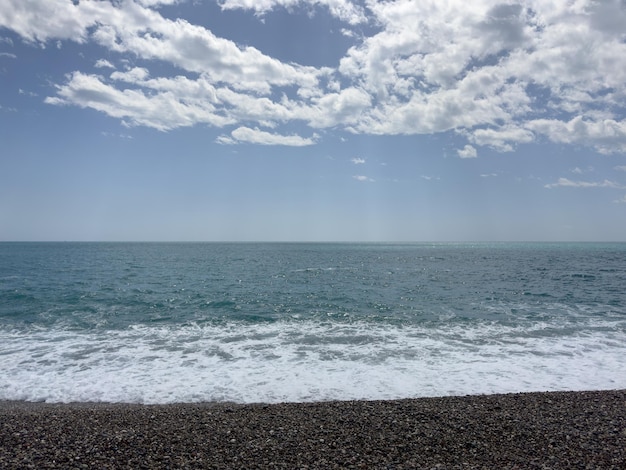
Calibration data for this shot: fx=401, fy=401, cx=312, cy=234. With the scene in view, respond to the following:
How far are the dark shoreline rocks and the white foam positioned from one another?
107 cm

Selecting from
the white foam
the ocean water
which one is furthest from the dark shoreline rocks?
the ocean water

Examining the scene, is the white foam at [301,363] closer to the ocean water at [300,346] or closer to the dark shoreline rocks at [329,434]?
the ocean water at [300,346]

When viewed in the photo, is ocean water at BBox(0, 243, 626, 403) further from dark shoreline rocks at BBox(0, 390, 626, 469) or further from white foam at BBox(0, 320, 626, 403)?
dark shoreline rocks at BBox(0, 390, 626, 469)

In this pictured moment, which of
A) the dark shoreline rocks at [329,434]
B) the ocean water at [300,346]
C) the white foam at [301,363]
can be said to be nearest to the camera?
the dark shoreline rocks at [329,434]

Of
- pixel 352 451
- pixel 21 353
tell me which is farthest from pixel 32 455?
pixel 21 353

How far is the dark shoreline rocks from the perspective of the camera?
21.0 ft

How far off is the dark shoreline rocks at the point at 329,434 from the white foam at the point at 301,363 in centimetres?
107

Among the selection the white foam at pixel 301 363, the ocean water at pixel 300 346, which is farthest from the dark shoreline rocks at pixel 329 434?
the ocean water at pixel 300 346

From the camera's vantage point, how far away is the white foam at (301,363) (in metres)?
10.4

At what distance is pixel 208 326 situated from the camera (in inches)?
749

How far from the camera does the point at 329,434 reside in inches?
290

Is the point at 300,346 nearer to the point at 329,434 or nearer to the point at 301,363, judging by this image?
the point at 301,363

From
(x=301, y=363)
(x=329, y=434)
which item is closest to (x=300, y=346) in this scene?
(x=301, y=363)

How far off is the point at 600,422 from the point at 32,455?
34.1 ft
